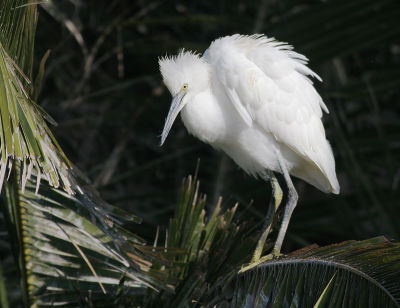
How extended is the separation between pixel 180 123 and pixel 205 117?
1.61 m

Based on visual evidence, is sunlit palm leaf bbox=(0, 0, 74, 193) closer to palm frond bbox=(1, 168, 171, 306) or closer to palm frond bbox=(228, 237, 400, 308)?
palm frond bbox=(1, 168, 171, 306)

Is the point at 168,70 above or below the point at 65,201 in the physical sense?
above

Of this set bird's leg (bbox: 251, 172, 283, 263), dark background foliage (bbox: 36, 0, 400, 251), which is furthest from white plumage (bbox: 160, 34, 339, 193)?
dark background foliage (bbox: 36, 0, 400, 251)

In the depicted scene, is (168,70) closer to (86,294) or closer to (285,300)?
(86,294)

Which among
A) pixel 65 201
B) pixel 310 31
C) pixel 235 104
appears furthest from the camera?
pixel 310 31

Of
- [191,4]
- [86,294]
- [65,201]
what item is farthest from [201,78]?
[191,4]

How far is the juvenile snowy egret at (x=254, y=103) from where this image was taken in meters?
2.67

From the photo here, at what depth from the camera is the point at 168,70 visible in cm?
277

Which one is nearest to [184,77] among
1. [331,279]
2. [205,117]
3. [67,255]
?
[205,117]

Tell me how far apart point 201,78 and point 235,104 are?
213 millimetres

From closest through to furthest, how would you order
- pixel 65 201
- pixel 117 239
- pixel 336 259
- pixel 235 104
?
1. pixel 336 259
2. pixel 117 239
3. pixel 65 201
4. pixel 235 104

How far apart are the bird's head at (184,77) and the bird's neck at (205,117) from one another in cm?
3

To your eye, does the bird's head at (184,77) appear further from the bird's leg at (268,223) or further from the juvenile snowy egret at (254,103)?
the bird's leg at (268,223)

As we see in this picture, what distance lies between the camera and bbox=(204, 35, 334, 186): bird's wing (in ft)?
8.70
